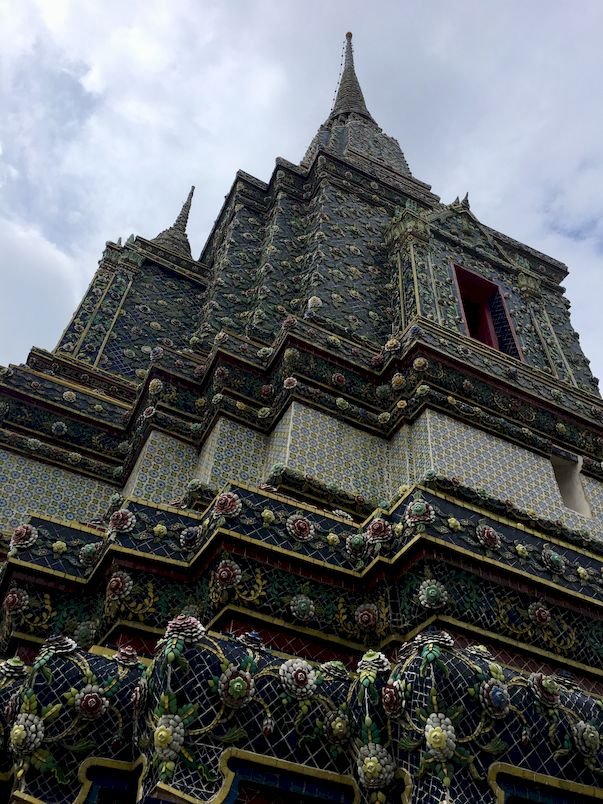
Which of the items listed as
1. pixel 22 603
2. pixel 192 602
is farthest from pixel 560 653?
pixel 22 603

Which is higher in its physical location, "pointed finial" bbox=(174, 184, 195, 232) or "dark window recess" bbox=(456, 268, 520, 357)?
"pointed finial" bbox=(174, 184, 195, 232)

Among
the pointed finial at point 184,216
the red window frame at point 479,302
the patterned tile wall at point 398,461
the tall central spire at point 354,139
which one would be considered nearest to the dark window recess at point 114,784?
the patterned tile wall at point 398,461

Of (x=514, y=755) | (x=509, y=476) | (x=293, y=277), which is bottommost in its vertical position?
(x=514, y=755)

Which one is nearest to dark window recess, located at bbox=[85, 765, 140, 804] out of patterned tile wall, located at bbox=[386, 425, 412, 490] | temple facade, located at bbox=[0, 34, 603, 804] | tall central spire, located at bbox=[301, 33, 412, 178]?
temple facade, located at bbox=[0, 34, 603, 804]

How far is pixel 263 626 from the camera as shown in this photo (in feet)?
17.8

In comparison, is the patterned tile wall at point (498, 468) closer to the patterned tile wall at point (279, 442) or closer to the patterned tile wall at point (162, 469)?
the patterned tile wall at point (279, 442)

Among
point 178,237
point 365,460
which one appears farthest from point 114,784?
point 178,237

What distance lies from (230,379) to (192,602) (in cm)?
360

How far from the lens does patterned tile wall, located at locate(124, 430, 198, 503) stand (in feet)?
26.7

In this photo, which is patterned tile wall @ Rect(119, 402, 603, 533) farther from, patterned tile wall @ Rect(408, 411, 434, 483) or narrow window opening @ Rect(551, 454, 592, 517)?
narrow window opening @ Rect(551, 454, 592, 517)

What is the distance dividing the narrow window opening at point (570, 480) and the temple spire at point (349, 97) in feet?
59.5

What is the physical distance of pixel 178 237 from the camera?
731 inches

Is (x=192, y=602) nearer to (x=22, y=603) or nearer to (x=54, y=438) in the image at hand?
(x=22, y=603)

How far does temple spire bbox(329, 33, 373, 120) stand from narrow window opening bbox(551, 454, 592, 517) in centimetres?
1815
